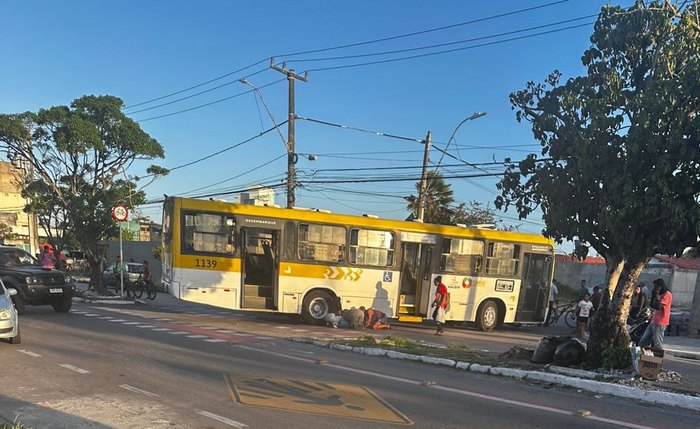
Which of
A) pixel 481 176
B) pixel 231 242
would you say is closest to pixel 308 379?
pixel 231 242

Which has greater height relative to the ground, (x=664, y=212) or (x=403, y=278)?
(x=664, y=212)

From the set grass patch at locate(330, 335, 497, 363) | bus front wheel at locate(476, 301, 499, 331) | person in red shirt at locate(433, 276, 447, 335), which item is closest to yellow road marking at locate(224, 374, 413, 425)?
grass patch at locate(330, 335, 497, 363)

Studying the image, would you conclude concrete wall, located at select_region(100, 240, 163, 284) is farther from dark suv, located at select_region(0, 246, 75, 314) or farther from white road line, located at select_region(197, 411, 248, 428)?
white road line, located at select_region(197, 411, 248, 428)

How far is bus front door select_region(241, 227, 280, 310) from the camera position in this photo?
50.5 feet

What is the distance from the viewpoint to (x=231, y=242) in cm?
1509

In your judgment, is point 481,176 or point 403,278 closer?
point 403,278

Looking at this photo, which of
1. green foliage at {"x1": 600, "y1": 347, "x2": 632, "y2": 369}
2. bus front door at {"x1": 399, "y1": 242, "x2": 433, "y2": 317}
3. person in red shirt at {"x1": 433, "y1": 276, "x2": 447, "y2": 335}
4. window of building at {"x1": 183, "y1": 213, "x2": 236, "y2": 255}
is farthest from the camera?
bus front door at {"x1": 399, "y1": 242, "x2": 433, "y2": 317}

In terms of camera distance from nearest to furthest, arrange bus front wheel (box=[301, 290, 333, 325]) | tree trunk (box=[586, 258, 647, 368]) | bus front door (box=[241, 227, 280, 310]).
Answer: tree trunk (box=[586, 258, 647, 368]) < bus front door (box=[241, 227, 280, 310]) < bus front wheel (box=[301, 290, 333, 325])

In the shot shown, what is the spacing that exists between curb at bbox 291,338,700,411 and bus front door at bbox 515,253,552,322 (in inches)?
367

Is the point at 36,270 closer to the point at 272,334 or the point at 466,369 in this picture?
the point at 272,334

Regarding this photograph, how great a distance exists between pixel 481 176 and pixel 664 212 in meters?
13.6

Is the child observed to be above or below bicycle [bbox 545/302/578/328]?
above

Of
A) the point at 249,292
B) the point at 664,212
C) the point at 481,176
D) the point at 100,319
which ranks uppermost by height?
the point at 481,176

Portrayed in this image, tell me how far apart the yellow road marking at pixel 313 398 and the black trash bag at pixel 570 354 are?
3.99m
